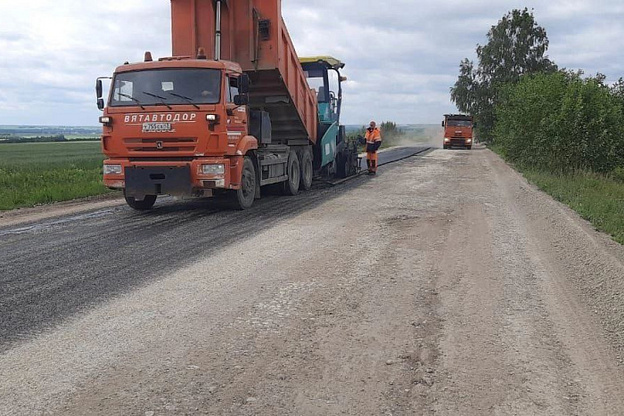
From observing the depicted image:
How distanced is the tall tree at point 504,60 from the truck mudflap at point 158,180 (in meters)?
44.3

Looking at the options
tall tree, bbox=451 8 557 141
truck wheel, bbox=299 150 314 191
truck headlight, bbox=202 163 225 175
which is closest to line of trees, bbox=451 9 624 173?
truck wheel, bbox=299 150 314 191

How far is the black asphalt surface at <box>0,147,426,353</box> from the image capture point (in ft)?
16.7

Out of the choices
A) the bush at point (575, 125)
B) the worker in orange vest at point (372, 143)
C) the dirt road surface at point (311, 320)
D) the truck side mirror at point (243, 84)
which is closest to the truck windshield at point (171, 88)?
the truck side mirror at point (243, 84)

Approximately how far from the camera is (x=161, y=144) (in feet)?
33.1

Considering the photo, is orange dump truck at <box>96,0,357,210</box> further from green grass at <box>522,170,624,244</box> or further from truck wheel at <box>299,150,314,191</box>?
green grass at <box>522,170,624,244</box>

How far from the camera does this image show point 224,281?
591 cm

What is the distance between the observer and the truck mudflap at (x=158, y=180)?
997cm

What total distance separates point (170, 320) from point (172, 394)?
1342mm

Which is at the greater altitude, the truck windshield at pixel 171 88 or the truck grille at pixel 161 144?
the truck windshield at pixel 171 88

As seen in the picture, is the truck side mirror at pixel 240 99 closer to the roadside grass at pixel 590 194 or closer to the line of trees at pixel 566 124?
the roadside grass at pixel 590 194

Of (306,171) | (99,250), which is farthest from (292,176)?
(99,250)

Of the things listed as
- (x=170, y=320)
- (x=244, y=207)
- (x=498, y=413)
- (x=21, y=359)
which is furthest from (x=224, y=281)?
(x=244, y=207)

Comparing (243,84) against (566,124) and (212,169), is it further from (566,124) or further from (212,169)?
(566,124)

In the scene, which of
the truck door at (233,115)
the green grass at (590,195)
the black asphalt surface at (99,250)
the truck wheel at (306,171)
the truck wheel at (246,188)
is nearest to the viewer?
the black asphalt surface at (99,250)
